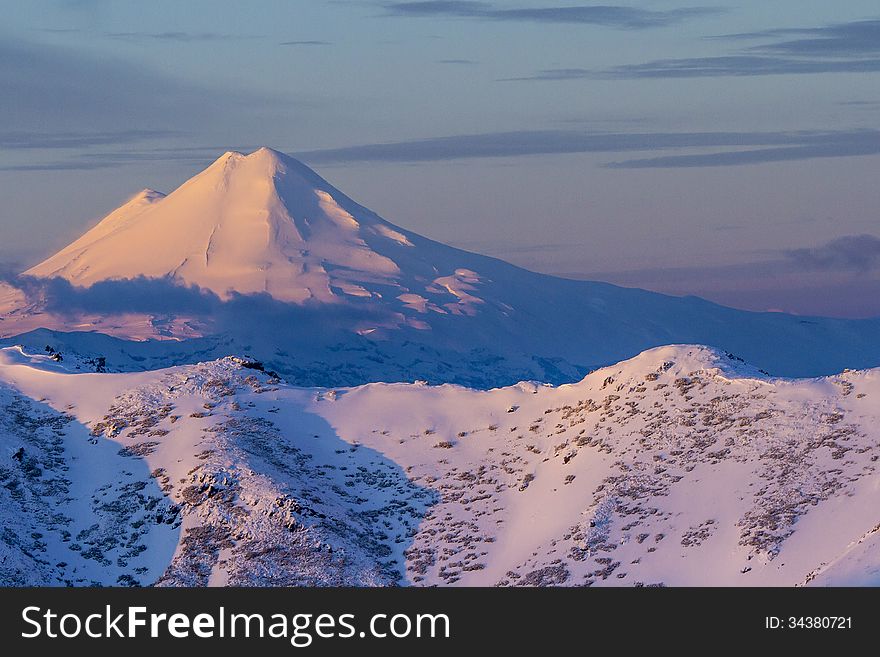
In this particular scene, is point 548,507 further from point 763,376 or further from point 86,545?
point 86,545

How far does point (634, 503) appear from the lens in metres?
85.1

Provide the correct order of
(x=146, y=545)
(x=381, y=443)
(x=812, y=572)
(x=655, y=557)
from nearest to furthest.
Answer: (x=812, y=572), (x=655, y=557), (x=146, y=545), (x=381, y=443)

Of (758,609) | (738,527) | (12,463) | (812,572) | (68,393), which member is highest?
(68,393)

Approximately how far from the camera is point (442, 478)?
94438mm

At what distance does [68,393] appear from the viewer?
105000 millimetres

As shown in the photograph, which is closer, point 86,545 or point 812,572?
point 812,572

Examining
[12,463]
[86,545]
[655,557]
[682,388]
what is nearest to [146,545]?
[86,545]

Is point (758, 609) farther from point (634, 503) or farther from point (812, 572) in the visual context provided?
point (634, 503)

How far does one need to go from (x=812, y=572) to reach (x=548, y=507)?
20819mm

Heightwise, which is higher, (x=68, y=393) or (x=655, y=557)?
(x=68, y=393)

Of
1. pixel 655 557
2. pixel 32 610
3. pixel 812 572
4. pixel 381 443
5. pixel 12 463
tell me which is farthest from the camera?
pixel 381 443

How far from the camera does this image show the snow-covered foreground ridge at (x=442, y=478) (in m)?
79.6

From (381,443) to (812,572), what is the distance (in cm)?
3541

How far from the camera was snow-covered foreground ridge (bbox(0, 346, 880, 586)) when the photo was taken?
79562mm
